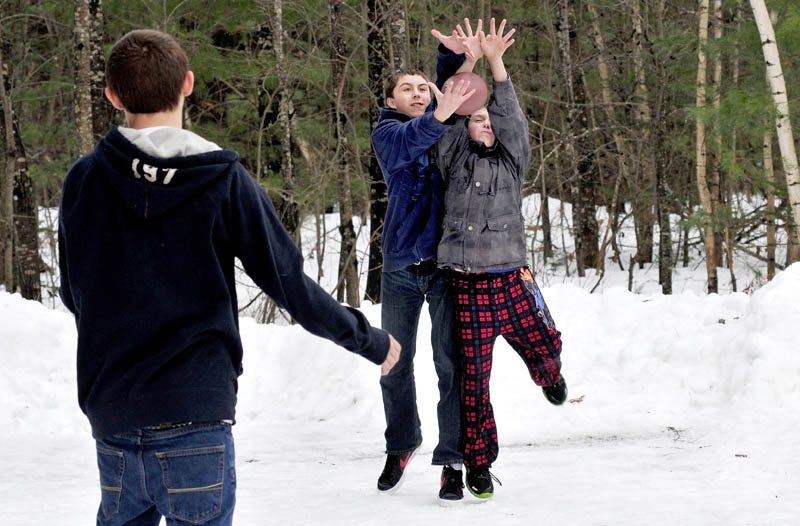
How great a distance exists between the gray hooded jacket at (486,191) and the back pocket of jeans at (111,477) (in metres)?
2.32

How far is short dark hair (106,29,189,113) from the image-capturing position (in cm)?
216

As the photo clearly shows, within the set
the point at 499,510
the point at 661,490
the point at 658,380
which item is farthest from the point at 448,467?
the point at 658,380

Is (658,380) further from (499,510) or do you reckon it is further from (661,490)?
(499,510)

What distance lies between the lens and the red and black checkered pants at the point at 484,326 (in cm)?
439

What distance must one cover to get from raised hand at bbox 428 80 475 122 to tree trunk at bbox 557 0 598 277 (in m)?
12.3

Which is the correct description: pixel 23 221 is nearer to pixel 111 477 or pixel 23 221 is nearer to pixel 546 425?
pixel 546 425

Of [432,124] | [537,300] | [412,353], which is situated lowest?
[412,353]

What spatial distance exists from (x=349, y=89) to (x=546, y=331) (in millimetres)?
10517

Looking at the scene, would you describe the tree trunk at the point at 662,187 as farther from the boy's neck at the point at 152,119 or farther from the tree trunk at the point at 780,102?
the boy's neck at the point at 152,119

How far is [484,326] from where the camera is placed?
4.40 m

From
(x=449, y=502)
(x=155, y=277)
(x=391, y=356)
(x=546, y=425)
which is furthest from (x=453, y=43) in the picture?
(x=546, y=425)

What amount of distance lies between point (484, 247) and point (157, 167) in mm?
2340

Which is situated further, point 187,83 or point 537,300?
point 537,300

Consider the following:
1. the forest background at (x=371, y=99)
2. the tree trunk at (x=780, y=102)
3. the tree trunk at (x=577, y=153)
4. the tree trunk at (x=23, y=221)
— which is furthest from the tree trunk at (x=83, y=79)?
the tree trunk at (x=577, y=153)
